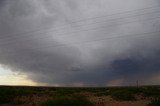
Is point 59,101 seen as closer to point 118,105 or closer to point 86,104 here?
point 86,104

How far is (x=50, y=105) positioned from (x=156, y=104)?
905cm

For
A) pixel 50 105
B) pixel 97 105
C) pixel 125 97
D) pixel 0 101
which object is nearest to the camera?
pixel 50 105

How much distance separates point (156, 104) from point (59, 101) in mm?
8305

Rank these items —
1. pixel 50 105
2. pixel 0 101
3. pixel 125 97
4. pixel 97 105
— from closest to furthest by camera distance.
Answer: pixel 50 105 → pixel 97 105 → pixel 0 101 → pixel 125 97

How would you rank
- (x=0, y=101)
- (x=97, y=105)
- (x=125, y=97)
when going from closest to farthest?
(x=97, y=105)
(x=0, y=101)
(x=125, y=97)

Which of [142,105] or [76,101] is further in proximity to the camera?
[142,105]

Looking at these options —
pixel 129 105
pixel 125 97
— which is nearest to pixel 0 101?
pixel 129 105

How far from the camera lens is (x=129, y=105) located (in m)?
29.8

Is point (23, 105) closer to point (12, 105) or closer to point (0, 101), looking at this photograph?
point (12, 105)

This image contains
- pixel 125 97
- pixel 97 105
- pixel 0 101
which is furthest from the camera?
pixel 125 97

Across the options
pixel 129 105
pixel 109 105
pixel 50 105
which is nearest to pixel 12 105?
pixel 50 105

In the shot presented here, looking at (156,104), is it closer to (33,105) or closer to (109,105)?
(109,105)

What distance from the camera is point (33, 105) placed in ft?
93.0

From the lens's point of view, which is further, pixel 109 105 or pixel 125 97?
pixel 125 97
